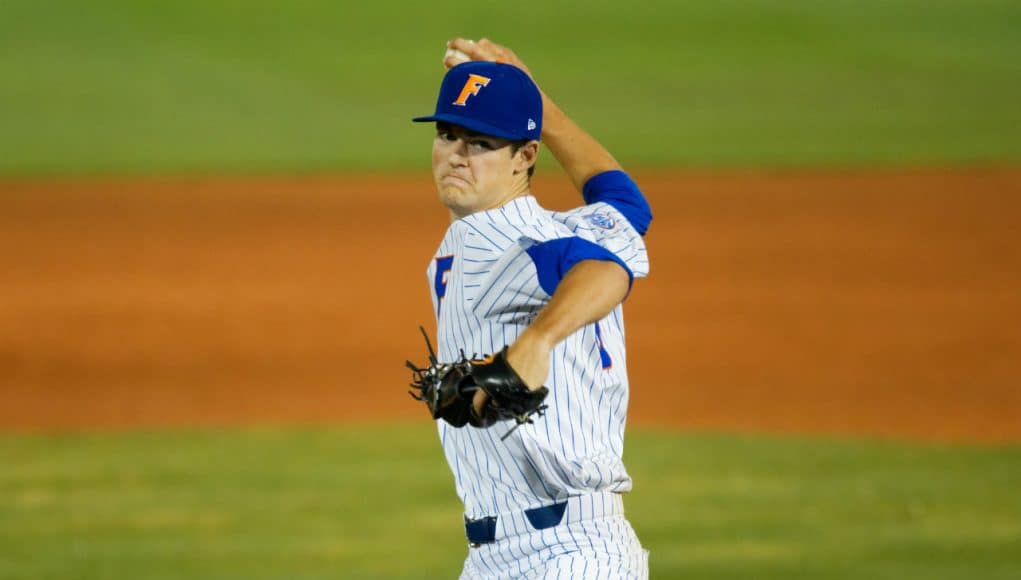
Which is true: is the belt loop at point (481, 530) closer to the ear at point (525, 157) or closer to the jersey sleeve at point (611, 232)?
the jersey sleeve at point (611, 232)

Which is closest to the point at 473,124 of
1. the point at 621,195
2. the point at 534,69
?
the point at 621,195

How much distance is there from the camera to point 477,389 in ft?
9.56

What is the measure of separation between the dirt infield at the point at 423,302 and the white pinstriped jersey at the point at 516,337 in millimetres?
7161

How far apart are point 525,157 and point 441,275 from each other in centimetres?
33

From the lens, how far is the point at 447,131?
345 cm

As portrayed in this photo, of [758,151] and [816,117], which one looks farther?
[816,117]

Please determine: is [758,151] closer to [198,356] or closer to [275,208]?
[275,208]

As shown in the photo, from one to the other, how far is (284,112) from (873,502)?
18.6 m

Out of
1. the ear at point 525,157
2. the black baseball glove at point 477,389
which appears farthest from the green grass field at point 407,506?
the black baseball glove at point 477,389

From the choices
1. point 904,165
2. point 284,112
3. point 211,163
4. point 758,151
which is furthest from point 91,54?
point 904,165

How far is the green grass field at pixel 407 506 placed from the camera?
7430mm

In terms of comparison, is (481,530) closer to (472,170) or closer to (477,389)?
(477,389)

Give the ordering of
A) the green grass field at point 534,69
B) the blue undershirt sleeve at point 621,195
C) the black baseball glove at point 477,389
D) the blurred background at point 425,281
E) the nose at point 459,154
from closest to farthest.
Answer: the black baseball glove at point 477,389, the nose at point 459,154, the blue undershirt sleeve at point 621,195, the blurred background at point 425,281, the green grass field at point 534,69

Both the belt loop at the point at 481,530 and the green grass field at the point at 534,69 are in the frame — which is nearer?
the belt loop at the point at 481,530
